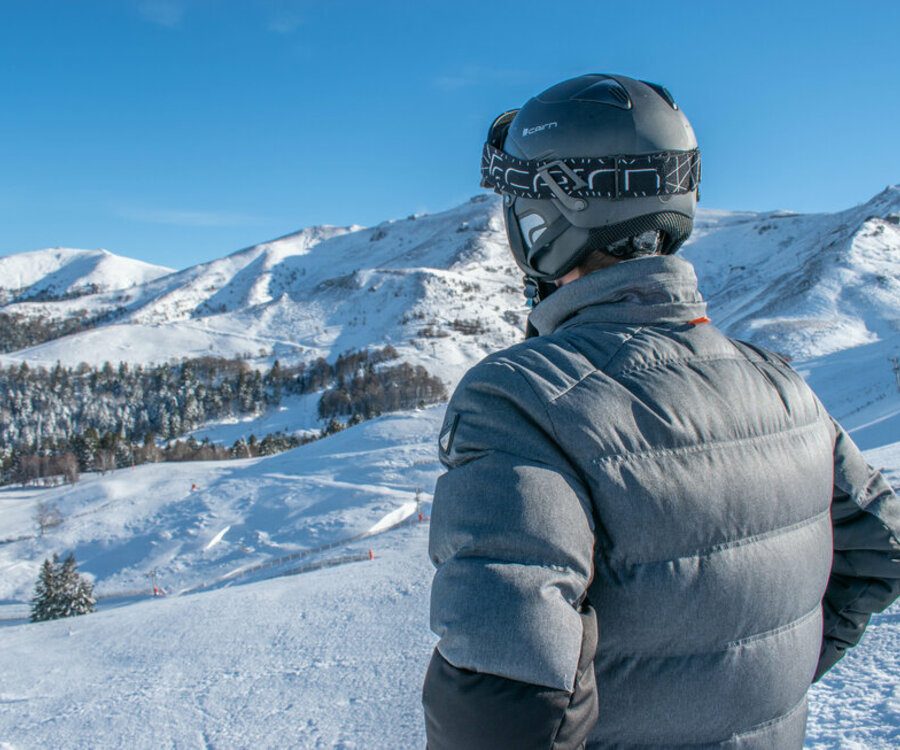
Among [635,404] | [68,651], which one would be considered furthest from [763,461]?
[68,651]

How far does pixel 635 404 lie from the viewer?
5.07 feet

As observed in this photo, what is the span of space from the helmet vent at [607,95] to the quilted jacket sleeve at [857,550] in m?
1.33

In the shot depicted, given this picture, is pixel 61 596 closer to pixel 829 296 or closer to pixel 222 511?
pixel 222 511

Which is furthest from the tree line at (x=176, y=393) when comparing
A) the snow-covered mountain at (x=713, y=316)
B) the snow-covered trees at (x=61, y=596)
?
the snow-covered trees at (x=61, y=596)

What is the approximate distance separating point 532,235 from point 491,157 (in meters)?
0.42

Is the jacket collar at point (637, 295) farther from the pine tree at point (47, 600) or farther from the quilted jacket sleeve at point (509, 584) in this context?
the pine tree at point (47, 600)

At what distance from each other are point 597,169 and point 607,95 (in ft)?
0.91

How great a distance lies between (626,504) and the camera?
1.47m

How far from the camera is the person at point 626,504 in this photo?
134 centimetres

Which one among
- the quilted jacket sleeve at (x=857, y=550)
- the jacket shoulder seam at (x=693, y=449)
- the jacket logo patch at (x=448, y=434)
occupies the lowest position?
the quilted jacket sleeve at (x=857, y=550)

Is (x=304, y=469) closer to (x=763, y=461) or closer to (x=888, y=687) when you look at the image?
(x=888, y=687)

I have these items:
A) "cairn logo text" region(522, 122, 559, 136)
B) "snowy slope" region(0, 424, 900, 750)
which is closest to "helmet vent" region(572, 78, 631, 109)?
"cairn logo text" region(522, 122, 559, 136)

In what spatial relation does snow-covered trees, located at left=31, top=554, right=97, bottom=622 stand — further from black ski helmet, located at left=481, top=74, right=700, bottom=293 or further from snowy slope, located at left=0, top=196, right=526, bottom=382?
snowy slope, located at left=0, top=196, right=526, bottom=382

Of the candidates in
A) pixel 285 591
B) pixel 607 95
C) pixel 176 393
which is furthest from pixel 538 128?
pixel 176 393
